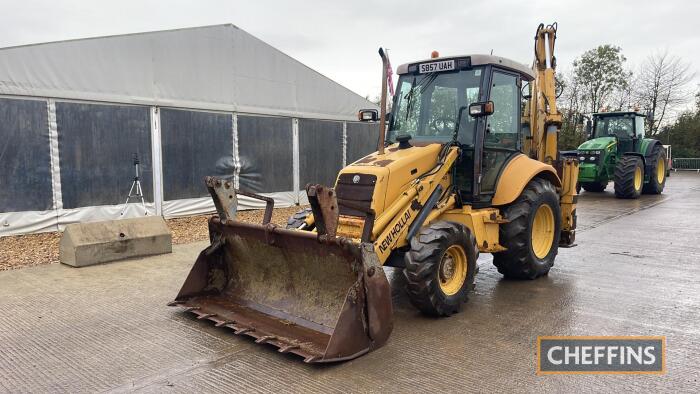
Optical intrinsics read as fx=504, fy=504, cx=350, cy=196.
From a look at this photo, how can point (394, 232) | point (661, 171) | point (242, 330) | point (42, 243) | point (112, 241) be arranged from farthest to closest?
point (661, 171)
point (42, 243)
point (112, 241)
point (394, 232)
point (242, 330)

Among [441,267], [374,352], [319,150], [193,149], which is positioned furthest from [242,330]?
[319,150]

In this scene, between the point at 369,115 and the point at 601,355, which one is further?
the point at 369,115

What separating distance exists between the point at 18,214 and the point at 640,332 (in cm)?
930

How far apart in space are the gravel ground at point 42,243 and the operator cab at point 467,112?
4.98m

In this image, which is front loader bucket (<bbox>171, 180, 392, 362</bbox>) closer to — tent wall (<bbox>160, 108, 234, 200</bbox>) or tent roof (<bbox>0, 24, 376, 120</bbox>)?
tent roof (<bbox>0, 24, 376, 120</bbox>)

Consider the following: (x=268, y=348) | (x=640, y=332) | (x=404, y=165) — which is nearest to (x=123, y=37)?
(x=404, y=165)

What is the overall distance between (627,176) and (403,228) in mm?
12602

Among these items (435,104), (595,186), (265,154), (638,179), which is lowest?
(595,186)

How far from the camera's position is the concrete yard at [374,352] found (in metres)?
3.55

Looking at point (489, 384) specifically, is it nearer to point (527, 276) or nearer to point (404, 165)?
point (404, 165)

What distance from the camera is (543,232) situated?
21.2ft

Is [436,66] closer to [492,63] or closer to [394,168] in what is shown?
[492,63]

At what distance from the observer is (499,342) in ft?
13.8

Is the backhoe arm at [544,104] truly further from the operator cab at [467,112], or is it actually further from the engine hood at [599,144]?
the engine hood at [599,144]
